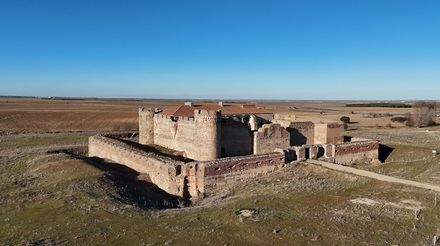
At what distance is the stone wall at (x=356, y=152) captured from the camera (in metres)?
29.8

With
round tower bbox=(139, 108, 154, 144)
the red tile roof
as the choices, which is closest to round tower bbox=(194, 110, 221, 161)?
the red tile roof

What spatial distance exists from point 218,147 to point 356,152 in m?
10.3

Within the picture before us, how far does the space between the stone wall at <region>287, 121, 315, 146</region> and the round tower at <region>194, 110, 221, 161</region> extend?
749 cm

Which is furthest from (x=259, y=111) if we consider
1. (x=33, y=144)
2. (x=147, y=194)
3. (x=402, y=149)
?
(x=33, y=144)

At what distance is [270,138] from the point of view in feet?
101

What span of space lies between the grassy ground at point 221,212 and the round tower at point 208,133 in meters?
4.95

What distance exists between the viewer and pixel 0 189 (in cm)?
2284

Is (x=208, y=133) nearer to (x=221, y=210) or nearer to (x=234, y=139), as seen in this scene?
(x=234, y=139)

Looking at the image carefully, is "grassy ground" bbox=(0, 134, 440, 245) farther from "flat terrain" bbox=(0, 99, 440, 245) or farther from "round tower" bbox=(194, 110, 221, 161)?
"round tower" bbox=(194, 110, 221, 161)

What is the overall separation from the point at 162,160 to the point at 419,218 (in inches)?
541

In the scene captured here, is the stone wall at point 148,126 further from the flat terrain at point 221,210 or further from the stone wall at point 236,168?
the stone wall at point 236,168

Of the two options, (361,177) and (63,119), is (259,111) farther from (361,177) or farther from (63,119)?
(63,119)

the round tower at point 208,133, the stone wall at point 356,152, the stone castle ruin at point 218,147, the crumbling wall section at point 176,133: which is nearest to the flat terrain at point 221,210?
the stone castle ruin at point 218,147

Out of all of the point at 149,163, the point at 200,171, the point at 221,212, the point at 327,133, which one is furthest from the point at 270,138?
the point at 221,212
